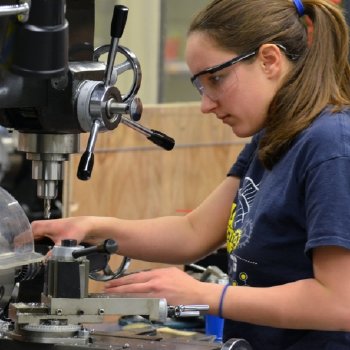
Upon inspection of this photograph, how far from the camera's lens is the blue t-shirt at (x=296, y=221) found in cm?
158

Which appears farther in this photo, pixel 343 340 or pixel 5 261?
pixel 343 340

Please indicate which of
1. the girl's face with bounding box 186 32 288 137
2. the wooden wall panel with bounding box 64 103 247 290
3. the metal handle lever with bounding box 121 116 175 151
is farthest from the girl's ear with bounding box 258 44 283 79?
the wooden wall panel with bounding box 64 103 247 290

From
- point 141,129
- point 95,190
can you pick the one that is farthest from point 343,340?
point 95,190

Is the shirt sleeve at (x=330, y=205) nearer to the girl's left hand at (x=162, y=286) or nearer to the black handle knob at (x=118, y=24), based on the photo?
the girl's left hand at (x=162, y=286)

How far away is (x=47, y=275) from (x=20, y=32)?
1.21 feet

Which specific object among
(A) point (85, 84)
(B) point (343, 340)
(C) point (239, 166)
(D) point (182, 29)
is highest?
(D) point (182, 29)

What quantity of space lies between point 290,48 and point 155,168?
1.43 meters

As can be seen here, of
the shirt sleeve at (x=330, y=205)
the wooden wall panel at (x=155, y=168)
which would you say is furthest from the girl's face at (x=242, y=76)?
the wooden wall panel at (x=155, y=168)

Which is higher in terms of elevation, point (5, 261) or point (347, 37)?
point (347, 37)

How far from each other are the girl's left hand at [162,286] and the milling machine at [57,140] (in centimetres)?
5

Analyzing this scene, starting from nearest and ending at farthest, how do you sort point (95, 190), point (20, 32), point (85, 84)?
point (20, 32)
point (85, 84)
point (95, 190)

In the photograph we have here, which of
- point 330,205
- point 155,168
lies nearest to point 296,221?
point 330,205

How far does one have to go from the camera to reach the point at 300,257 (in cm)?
168

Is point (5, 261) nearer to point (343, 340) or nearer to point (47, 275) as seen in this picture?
point (47, 275)
